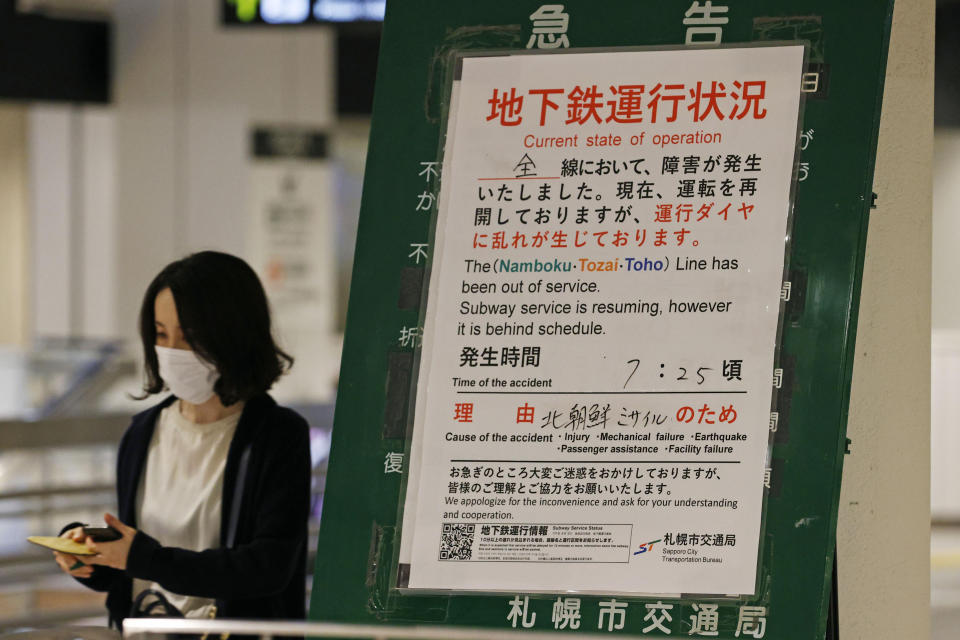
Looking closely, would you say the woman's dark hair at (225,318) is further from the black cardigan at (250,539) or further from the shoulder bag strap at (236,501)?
the shoulder bag strap at (236,501)

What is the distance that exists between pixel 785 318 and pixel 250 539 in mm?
1061

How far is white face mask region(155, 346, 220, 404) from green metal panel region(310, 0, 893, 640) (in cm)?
32

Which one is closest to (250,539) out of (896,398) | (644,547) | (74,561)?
(74,561)

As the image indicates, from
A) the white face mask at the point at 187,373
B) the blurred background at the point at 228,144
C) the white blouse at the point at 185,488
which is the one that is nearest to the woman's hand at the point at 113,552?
the white blouse at the point at 185,488

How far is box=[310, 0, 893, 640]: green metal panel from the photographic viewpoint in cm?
196

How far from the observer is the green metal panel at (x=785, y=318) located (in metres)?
1.96

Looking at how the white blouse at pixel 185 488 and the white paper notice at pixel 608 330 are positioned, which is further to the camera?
the white blouse at pixel 185 488

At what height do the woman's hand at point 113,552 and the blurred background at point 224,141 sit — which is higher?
the blurred background at point 224,141

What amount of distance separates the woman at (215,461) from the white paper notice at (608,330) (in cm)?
31

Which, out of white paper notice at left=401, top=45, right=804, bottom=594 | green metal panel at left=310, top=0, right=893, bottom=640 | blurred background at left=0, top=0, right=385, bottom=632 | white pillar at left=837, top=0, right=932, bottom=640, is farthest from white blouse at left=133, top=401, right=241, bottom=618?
blurred background at left=0, top=0, right=385, bottom=632

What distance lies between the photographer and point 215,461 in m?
2.33

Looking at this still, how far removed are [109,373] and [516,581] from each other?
4.58 m

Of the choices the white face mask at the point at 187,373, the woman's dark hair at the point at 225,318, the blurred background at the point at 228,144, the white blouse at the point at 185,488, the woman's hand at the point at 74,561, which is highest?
the blurred background at the point at 228,144

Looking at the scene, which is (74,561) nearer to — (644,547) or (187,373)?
(187,373)
